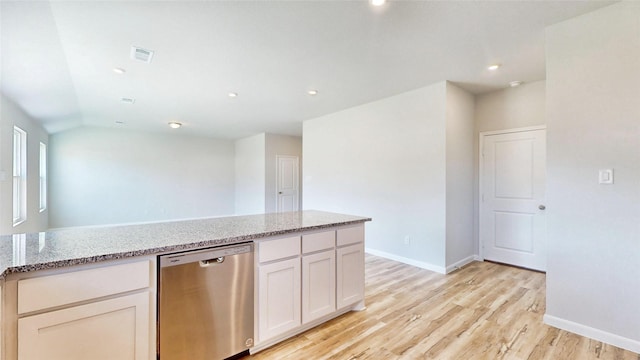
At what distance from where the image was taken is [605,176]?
6.86 ft

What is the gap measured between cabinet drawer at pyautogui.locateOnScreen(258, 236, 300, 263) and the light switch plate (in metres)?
2.38

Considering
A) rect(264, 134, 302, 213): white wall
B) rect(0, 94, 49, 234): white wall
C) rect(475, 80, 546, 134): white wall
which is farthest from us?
rect(264, 134, 302, 213): white wall

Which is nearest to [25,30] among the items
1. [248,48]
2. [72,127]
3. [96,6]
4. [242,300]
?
[96,6]

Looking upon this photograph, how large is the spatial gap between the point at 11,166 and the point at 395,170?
17.8 ft

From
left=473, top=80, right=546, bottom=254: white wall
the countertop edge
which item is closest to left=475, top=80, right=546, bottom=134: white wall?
left=473, top=80, right=546, bottom=254: white wall

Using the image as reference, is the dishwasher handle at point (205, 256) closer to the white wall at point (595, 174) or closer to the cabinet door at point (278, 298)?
the cabinet door at point (278, 298)

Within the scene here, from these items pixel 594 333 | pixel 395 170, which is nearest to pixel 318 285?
pixel 594 333

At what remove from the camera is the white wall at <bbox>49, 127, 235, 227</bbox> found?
6500mm

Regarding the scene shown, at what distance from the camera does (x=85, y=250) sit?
1.44 m

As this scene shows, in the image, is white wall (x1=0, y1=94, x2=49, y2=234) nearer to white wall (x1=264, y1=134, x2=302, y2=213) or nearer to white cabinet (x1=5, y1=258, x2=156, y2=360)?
white cabinet (x1=5, y1=258, x2=156, y2=360)

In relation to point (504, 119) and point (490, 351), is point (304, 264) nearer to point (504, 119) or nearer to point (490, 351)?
point (490, 351)

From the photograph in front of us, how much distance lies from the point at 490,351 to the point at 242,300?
183cm

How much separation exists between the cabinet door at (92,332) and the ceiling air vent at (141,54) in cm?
231

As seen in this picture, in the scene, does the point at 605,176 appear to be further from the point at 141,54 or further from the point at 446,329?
the point at 141,54
